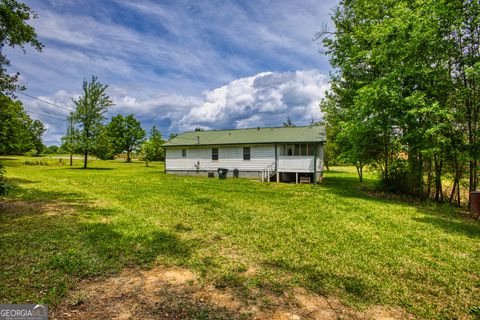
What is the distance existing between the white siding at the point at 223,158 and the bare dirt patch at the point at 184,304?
16.9 m

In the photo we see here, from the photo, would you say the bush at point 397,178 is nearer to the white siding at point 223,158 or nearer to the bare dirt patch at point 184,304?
the white siding at point 223,158

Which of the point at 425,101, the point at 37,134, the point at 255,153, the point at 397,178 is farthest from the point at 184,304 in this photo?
the point at 37,134

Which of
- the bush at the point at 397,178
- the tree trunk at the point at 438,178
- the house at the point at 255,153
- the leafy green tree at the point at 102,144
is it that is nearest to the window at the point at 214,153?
the house at the point at 255,153

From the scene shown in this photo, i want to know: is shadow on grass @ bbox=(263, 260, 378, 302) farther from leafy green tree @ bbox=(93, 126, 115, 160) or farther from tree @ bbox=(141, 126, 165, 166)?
tree @ bbox=(141, 126, 165, 166)

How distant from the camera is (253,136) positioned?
22.1 meters

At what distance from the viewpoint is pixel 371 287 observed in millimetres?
3910

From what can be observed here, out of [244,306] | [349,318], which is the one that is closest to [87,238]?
[244,306]

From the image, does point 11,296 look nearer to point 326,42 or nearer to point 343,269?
point 343,269

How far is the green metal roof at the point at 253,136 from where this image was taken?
19531 millimetres

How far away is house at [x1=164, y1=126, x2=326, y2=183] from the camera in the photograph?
1906 centimetres

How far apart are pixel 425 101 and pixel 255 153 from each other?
12364 mm

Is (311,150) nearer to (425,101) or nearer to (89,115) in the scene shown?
(425,101)

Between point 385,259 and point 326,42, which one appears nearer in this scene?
point 385,259

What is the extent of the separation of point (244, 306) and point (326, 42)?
18637 mm
